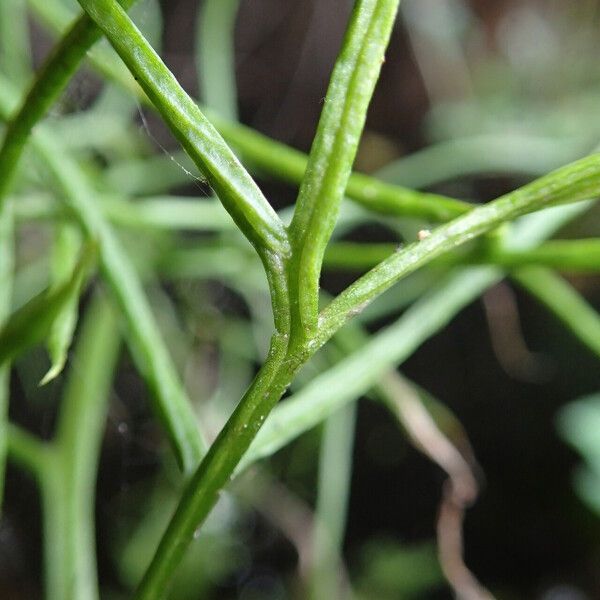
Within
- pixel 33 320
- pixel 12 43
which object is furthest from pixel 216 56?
pixel 33 320

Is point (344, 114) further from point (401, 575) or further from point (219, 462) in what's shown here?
Result: point (401, 575)

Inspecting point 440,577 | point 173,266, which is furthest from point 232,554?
point 173,266

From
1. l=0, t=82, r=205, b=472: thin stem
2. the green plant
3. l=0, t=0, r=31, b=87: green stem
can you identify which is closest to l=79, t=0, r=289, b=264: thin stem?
the green plant

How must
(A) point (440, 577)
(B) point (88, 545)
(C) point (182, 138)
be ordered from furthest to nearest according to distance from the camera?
(A) point (440, 577)
(B) point (88, 545)
(C) point (182, 138)

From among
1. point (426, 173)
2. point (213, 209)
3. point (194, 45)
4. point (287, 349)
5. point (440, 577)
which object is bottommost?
point (287, 349)

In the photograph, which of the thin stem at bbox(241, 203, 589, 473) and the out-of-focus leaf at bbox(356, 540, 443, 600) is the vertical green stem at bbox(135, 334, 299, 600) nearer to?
the thin stem at bbox(241, 203, 589, 473)

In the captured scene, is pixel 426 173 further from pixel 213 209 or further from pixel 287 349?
pixel 287 349

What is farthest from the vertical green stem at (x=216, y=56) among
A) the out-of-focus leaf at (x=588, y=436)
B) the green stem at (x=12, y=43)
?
the out-of-focus leaf at (x=588, y=436)
